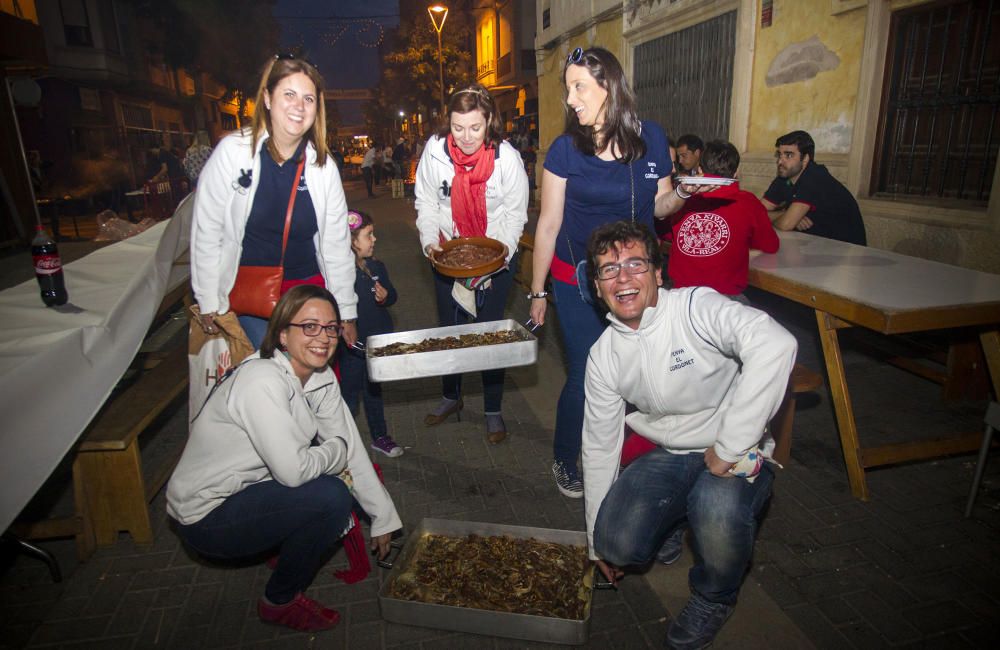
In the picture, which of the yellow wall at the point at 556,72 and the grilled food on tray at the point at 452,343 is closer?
the grilled food on tray at the point at 452,343

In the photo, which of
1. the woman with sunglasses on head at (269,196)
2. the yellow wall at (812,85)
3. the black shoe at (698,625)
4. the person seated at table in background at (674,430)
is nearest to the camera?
the person seated at table in background at (674,430)

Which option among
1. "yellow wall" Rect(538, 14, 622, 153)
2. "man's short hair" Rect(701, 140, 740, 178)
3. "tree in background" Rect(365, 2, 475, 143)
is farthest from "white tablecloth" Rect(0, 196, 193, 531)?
"tree in background" Rect(365, 2, 475, 143)

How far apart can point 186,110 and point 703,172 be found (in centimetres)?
4186

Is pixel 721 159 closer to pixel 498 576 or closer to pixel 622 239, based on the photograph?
pixel 622 239

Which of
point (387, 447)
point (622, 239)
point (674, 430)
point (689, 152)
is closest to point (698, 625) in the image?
point (674, 430)

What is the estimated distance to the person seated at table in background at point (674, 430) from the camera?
2.40m

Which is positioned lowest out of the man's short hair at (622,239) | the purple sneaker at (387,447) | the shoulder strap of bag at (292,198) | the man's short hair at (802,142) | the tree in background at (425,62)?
the purple sneaker at (387,447)

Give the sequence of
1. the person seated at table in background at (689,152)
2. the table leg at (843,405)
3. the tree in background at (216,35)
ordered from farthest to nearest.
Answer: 1. the tree in background at (216,35)
2. the person seated at table in background at (689,152)
3. the table leg at (843,405)

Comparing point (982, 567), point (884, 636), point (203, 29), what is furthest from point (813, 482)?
point (203, 29)

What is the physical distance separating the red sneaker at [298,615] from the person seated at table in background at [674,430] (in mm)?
1263

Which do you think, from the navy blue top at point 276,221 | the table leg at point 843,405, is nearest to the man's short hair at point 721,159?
the table leg at point 843,405

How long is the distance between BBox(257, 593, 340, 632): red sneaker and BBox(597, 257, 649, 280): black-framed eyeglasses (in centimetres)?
198

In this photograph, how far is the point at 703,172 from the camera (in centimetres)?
441

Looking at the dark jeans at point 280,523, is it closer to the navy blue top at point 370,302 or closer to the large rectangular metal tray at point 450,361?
the large rectangular metal tray at point 450,361
